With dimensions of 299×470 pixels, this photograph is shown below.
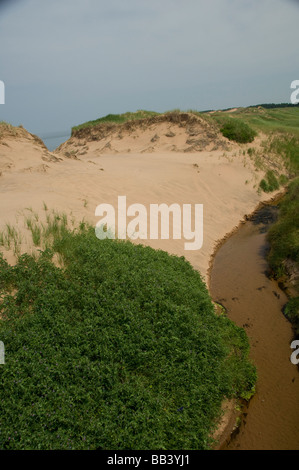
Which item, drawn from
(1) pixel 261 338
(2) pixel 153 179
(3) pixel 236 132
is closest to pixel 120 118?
(3) pixel 236 132

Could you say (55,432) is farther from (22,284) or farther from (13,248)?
(13,248)

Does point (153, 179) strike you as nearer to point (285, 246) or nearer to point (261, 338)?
point (285, 246)

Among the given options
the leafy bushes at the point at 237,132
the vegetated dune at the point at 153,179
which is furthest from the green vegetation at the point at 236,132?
the vegetated dune at the point at 153,179

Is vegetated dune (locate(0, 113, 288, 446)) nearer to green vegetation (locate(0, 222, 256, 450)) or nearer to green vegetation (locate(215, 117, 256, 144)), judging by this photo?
green vegetation (locate(215, 117, 256, 144))

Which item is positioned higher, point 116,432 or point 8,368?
point 8,368

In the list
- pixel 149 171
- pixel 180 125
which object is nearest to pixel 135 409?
pixel 149 171
